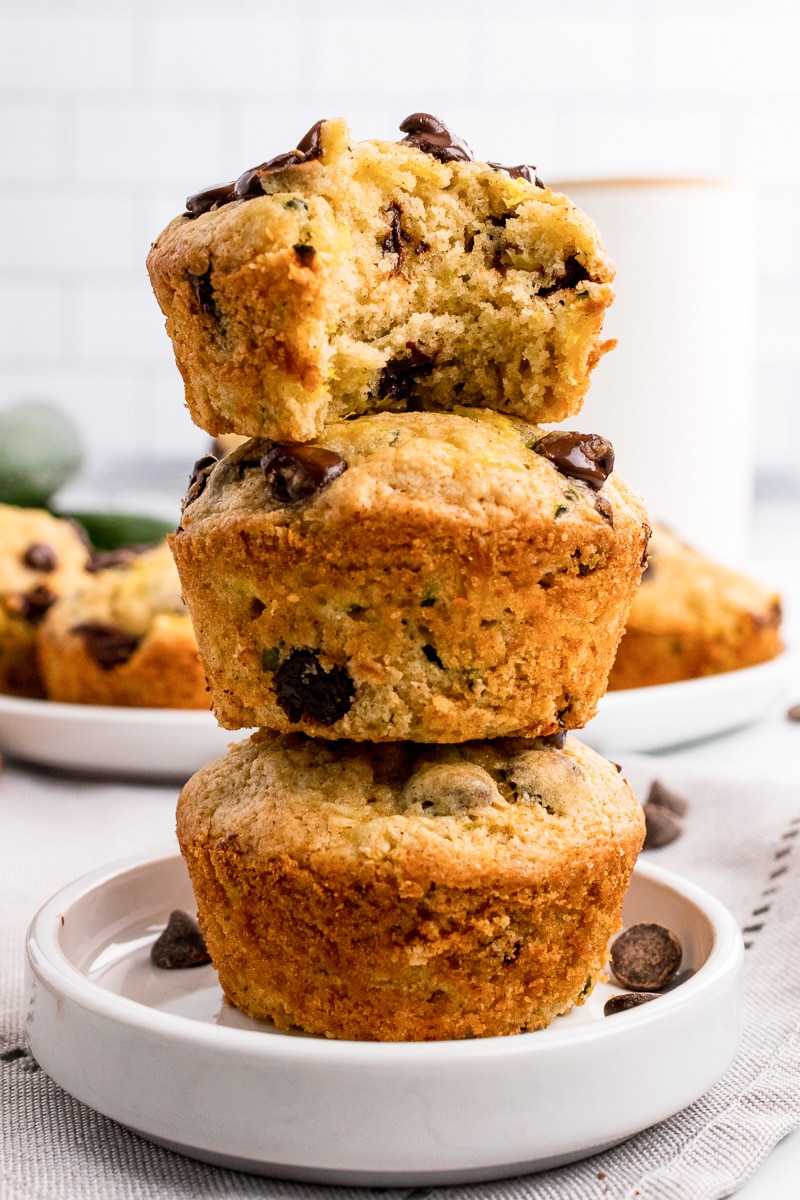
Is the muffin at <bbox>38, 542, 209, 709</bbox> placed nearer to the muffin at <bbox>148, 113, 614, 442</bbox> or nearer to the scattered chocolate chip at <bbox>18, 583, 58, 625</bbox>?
the scattered chocolate chip at <bbox>18, 583, 58, 625</bbox>

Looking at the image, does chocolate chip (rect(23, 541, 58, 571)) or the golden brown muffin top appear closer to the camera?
the golden brown muffin top

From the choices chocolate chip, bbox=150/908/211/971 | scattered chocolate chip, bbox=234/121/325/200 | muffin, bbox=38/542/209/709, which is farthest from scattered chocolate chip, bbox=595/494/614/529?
muffin, bbox=38/542/209/709

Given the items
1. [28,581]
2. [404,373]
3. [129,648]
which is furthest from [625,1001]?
[28,581]

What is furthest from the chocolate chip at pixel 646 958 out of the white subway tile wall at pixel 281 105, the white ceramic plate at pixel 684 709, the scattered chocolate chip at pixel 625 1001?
the white subway tile wall at pixel 281 105

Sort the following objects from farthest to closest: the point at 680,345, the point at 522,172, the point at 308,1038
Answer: the point at 680,345
the point at 522,172
the point at 308,1038

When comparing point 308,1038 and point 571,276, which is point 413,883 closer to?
point 308,1038

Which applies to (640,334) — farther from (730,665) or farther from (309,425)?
(309,425)
